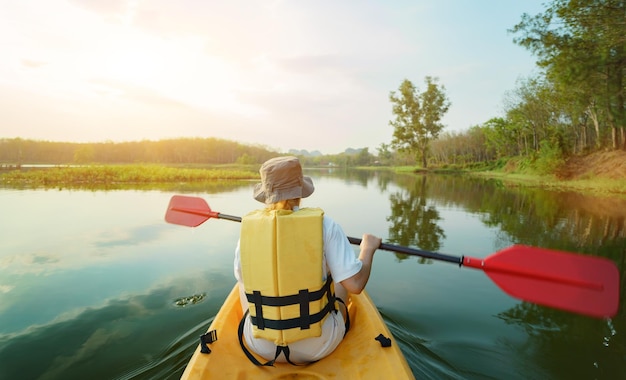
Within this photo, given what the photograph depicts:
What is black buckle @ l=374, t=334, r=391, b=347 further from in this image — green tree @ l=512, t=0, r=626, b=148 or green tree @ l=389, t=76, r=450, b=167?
green tree @ l=389, t=76, r=450, b=167

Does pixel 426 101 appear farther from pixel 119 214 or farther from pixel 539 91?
pixel 119 214

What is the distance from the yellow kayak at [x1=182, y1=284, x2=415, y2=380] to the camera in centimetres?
178

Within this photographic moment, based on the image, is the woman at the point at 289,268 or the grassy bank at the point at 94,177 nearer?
the woman at the point at 289,268

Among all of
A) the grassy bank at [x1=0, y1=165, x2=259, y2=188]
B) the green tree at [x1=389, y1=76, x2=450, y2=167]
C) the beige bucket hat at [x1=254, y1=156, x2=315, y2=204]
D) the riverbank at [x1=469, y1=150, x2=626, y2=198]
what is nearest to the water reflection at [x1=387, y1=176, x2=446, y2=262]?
the beige bucket hat at [x1=254, y1=156, x2=315, y2=204]

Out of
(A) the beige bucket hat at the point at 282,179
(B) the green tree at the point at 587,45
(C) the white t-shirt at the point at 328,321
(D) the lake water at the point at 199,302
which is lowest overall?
(D) the lake water at the point at 199,302

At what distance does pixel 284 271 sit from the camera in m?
1.63

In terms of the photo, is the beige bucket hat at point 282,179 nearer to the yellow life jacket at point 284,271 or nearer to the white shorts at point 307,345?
the yellow life jacket at point 284,271

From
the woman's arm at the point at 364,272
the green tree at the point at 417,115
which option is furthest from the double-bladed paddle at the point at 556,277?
the green tree at the point at 417,115

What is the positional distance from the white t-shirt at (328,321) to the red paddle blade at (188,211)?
1978mm

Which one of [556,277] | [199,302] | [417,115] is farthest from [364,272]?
[417,115]

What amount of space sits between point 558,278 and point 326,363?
1528 millimetres

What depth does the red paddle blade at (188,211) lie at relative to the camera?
3766mm

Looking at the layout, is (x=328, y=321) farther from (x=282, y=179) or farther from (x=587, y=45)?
(x=587, y=45)

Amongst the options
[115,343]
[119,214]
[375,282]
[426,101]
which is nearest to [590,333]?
[375,282]
